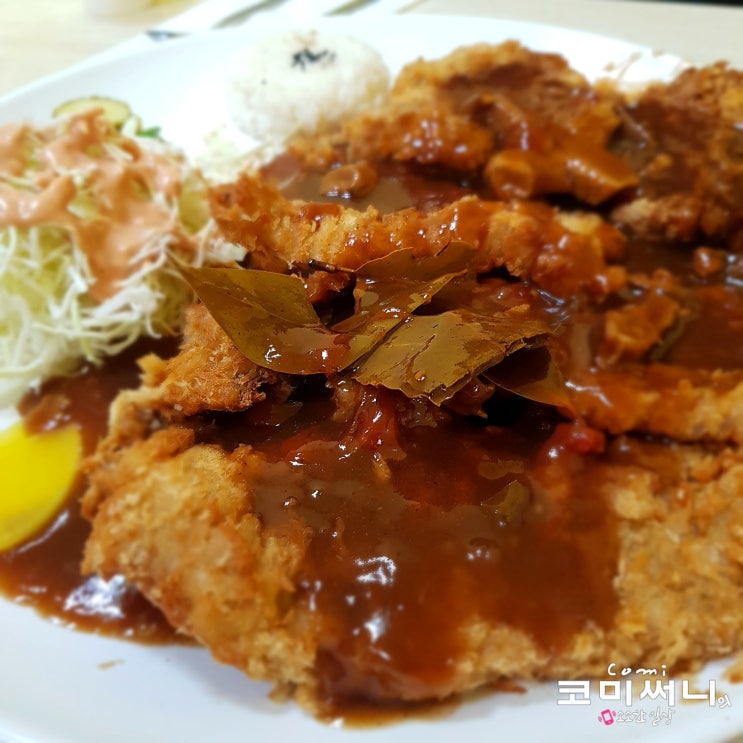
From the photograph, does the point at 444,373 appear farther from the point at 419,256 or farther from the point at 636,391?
Result: the point at 636,391

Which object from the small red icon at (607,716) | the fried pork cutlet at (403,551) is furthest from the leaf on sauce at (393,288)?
the small red icon at (607,716)

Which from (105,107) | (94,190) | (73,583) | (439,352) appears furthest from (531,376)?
(105,107)

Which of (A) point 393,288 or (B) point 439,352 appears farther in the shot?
(A) point 393,288

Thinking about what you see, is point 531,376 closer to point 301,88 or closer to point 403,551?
point 403,551

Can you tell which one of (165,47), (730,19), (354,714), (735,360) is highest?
(165,47)

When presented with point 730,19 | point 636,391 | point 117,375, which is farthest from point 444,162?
point 730,19
